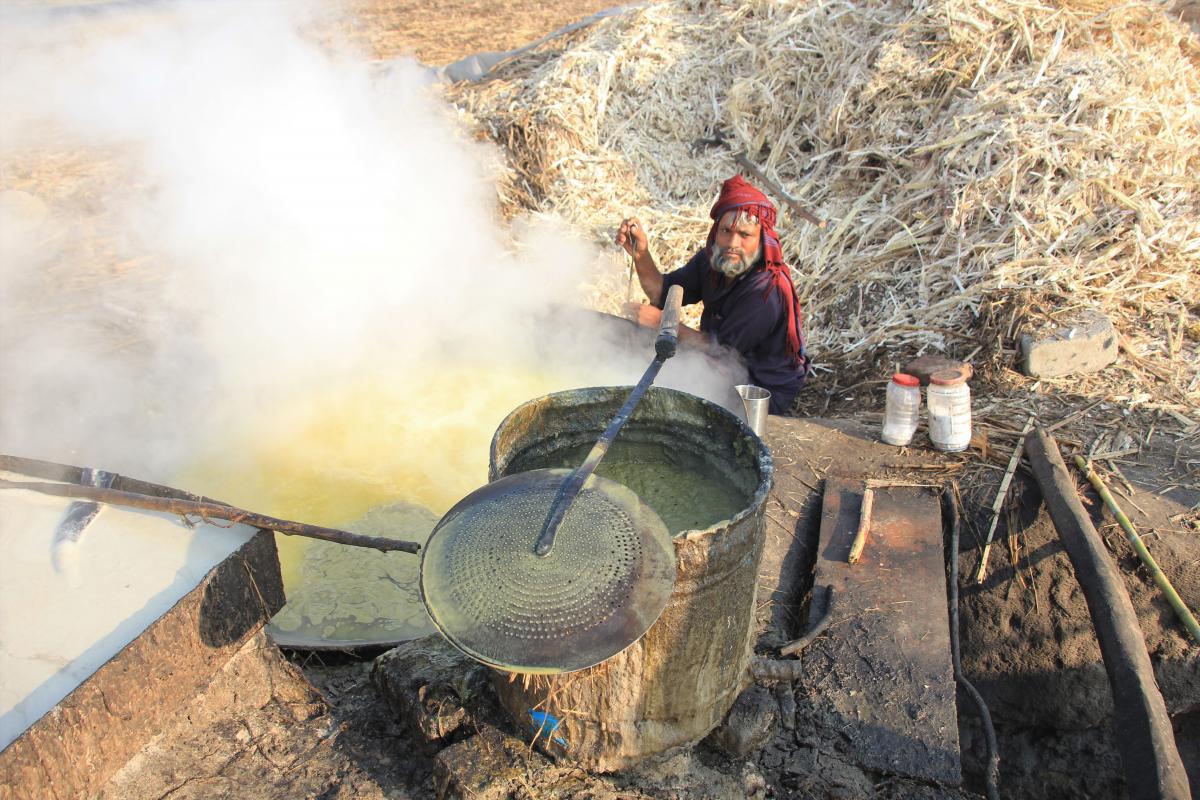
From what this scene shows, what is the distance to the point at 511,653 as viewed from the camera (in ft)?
5.25

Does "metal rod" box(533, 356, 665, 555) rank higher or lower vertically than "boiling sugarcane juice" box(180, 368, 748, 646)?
higher

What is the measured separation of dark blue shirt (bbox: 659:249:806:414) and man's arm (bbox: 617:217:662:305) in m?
0.38

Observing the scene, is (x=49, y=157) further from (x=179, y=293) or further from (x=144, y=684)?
(x=144, y=684)

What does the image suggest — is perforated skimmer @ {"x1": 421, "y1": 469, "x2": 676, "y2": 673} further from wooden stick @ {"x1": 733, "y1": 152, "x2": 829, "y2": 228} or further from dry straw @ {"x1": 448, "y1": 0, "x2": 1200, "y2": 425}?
wooden stick @ {"x1": 733, "y1": 152, "x2": 829, "y2": 228}

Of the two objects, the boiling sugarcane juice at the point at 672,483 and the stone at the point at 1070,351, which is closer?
the boiling sugarcane juice at the point at 672,483

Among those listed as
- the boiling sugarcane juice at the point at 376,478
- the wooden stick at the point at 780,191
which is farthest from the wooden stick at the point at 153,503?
the wooden stick at the point at 780,191

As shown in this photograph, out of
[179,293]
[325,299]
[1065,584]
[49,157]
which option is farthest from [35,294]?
[1065,584]

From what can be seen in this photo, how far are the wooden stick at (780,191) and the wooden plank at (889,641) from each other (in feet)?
9.77

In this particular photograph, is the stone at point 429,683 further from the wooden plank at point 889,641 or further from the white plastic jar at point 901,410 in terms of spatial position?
the white plastic jar at point 901,410

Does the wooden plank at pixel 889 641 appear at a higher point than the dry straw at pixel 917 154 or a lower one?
lower

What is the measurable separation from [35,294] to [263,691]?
12.9ft

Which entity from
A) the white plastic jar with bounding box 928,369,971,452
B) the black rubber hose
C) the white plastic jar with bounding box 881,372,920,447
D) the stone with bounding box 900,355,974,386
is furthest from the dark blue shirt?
the black rubber hose

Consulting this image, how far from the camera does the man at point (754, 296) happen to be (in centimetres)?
405

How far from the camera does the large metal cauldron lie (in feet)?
6.26
